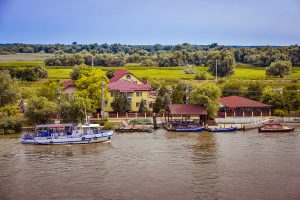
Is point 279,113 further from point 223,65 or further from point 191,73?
point 191,73

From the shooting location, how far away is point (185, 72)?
147625mm

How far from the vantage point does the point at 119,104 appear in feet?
283

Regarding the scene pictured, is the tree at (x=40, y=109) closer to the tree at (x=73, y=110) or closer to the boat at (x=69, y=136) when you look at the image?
the tree at (x=73, y=110)

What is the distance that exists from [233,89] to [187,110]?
28720 mm

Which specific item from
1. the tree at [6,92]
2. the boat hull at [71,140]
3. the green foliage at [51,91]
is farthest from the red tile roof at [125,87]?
the boat hull at [71,140]

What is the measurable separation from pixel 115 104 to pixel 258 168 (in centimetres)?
4354

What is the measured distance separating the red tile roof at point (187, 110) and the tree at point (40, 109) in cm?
1883

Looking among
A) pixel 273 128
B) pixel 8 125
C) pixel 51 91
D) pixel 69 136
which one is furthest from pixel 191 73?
pixel 69 136

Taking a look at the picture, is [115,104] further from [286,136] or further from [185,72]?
[185,72]

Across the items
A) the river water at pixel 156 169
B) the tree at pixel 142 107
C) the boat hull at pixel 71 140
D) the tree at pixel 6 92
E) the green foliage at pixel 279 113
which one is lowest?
the river water at pixel 156 169

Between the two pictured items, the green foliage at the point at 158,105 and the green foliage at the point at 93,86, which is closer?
the green foliage at the point at 93,86

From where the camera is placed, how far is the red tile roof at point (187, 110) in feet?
252

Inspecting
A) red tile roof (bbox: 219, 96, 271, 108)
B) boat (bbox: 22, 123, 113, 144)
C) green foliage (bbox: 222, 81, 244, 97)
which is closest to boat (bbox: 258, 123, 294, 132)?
red tile roof (bbox: 219, 96, 271, 108)

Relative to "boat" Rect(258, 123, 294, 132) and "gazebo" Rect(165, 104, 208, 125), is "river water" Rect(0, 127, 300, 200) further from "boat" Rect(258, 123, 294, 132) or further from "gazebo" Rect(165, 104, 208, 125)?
Answer: "gazebo" Rect(165, 104, 208, 125)
